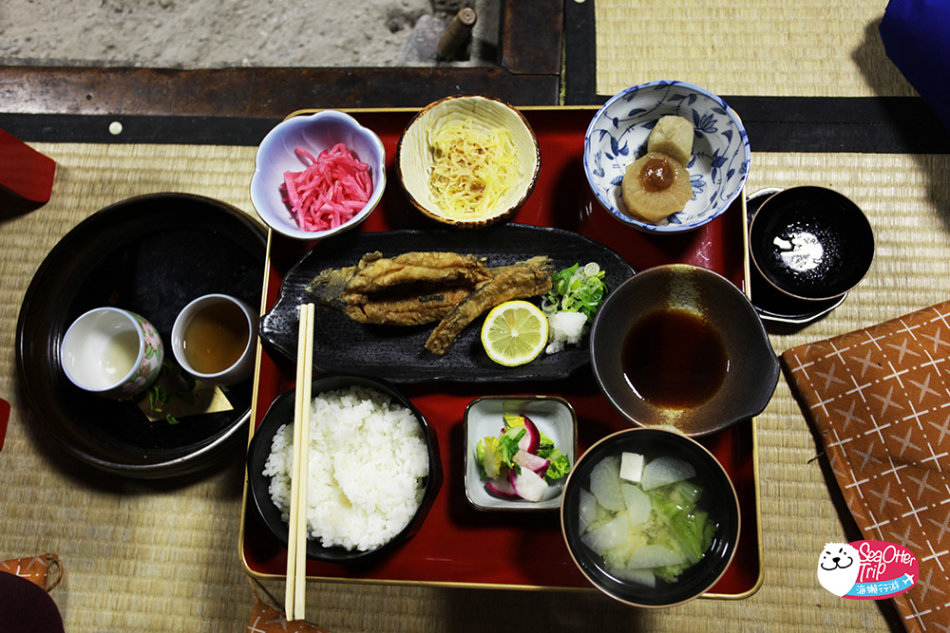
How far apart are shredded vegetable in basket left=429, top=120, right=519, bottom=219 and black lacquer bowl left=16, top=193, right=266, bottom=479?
0.71m

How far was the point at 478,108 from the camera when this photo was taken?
82.0 inches

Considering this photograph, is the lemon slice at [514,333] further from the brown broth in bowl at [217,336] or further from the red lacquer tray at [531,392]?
the brown broth in bowl at [217,336]

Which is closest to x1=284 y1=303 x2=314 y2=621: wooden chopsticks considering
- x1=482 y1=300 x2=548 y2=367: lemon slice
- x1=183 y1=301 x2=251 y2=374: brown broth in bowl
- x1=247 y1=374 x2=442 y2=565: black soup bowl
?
x1=247 y1=374 x2=442 y2=565: black soup bowl

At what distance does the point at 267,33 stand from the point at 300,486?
2.88 meters

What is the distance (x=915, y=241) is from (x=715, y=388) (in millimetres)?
1145

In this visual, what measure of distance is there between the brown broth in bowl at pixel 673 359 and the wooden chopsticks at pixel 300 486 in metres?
0.99

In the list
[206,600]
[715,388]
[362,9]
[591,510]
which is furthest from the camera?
[362,9]

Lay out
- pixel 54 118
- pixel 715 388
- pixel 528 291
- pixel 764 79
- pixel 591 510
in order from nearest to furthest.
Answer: pixel 591 510
pixel 715 388
pixel 528 291
pixel 764 79
pixel 54 118

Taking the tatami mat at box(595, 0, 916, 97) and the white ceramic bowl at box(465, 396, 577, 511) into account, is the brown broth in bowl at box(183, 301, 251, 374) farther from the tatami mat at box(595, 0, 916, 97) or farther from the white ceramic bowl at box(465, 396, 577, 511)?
the tatami mat at box(595, 0, 916, 97)

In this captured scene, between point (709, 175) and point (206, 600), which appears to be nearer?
point (709, 175)

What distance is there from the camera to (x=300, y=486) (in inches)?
63.8

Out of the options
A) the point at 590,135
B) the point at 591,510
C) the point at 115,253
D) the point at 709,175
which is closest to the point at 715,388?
the point at 591,510

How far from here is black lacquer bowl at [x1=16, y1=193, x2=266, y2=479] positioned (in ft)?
6.90

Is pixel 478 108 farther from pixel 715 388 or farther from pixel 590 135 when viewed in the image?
pixel 715 388
